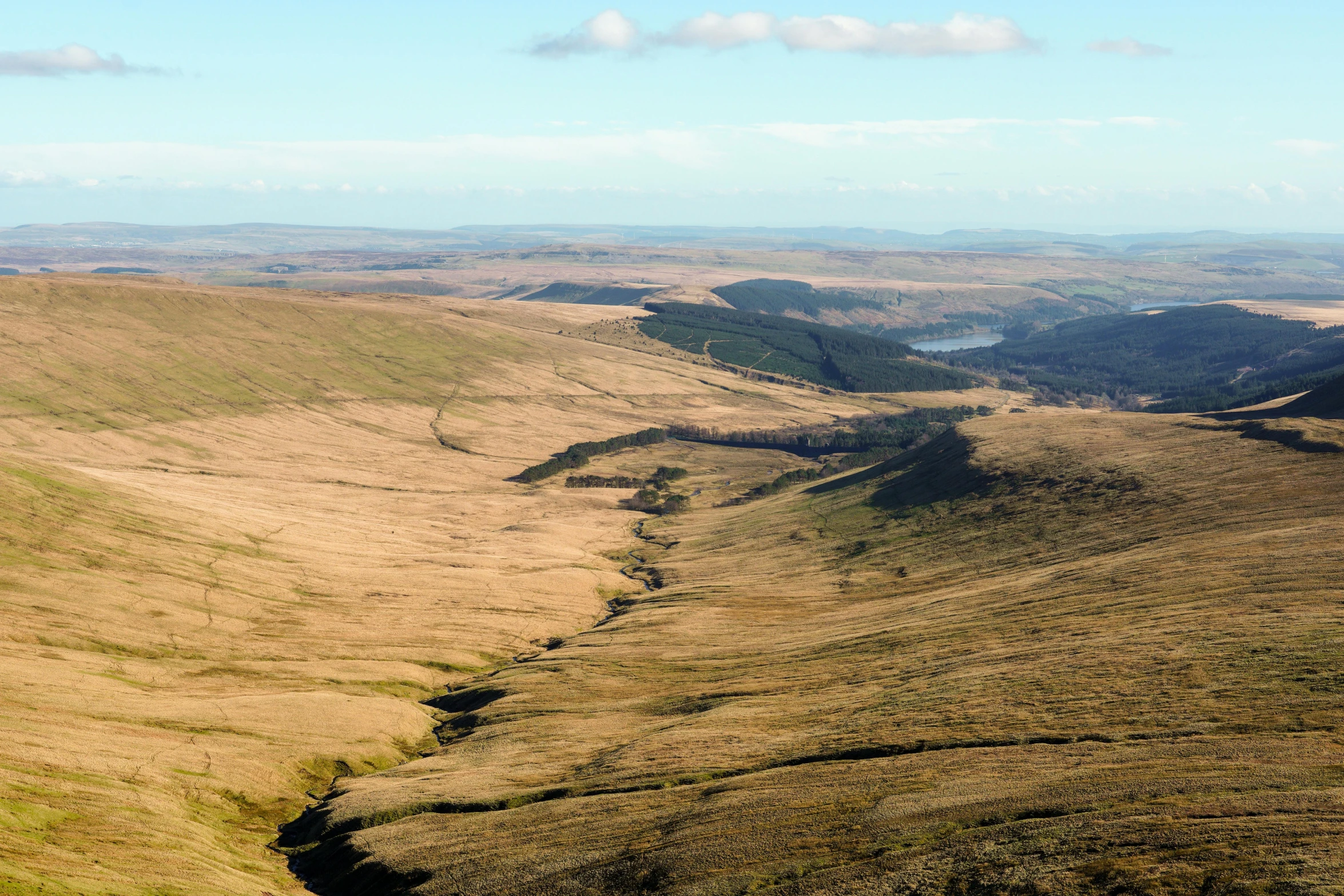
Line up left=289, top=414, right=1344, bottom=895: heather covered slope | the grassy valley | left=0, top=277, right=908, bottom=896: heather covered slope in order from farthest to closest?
left=0, top=277, right=908, bottom=896: heather covered slope < the grassy valley < left=289, top=414, right=1344, bottom=895: heather covered slope

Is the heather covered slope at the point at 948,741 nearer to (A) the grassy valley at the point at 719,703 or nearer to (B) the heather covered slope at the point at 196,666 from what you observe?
(A) the grassy valley at the point at 719,703

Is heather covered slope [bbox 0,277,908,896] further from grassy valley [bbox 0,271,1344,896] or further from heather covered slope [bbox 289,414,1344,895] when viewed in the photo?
heather covered slope [bbox 289,414,1344,895]

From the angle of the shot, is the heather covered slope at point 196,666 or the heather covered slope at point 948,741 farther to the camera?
the heather covered slope at point 196,666

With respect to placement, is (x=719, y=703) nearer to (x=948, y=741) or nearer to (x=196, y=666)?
(x=948, y=741)

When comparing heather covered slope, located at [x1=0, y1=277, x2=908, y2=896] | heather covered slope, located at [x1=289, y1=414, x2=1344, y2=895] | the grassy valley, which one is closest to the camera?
heather covered slope, located at [x1=289, y1=414, x2=1344, y2=895]

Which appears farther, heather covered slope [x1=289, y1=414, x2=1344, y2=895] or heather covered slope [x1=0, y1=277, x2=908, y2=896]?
heather covered slope [x1=0, y1=277, x2=908, y2=896]

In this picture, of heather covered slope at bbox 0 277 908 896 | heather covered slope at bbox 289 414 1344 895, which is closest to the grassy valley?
heather covered slope at bbox 289 414 1344 895

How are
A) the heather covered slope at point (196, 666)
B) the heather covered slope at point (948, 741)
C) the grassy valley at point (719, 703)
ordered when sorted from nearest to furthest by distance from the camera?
the heather covered slope at point (948, 741) < the grassy valley at point (719, 703) < the heather covered slope at point (196, 666)

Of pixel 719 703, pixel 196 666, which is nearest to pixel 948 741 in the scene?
pixel 719 703

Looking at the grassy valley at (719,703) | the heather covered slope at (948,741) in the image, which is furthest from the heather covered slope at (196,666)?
the heather covered slope at (948,741)
